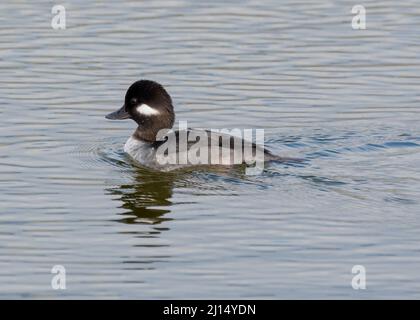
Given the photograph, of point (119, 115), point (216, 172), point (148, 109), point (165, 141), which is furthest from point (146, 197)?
point (119, 115)

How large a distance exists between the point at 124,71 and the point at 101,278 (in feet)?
27.8

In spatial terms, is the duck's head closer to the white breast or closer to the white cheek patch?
the white cheek patch

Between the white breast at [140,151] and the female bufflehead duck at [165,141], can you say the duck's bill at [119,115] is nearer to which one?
the female bufflehead duck at [165,141]

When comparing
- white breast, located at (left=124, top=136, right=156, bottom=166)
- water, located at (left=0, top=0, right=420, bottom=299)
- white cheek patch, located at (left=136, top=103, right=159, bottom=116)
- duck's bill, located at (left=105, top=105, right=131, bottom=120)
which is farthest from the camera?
duck's bill, located at (left=105, top=105, right=131, bottom=120)

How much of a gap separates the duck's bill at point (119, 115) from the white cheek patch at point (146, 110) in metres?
0.25

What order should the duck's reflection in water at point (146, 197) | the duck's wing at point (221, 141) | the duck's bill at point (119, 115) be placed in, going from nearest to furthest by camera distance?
the duck's reflection in water at point (146, 197) → the duck's wing at point (221, 141) → the duck's bill at point (119, 115)

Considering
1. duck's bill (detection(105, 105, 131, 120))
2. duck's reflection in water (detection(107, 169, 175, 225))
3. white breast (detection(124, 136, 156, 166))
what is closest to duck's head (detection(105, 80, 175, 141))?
duck's bill (detection(105, 105, 131, 120))

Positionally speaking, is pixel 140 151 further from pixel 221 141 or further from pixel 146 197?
pixel 146 197

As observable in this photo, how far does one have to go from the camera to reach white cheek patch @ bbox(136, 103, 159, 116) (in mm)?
16047

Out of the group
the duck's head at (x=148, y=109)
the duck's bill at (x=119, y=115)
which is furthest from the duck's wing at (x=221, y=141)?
the duck's bill at (x=119, y=115)

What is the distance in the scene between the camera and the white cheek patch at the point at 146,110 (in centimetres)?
1605

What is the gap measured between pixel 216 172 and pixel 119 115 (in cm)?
202

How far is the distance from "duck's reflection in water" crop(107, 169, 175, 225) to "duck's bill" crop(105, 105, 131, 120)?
113cm
